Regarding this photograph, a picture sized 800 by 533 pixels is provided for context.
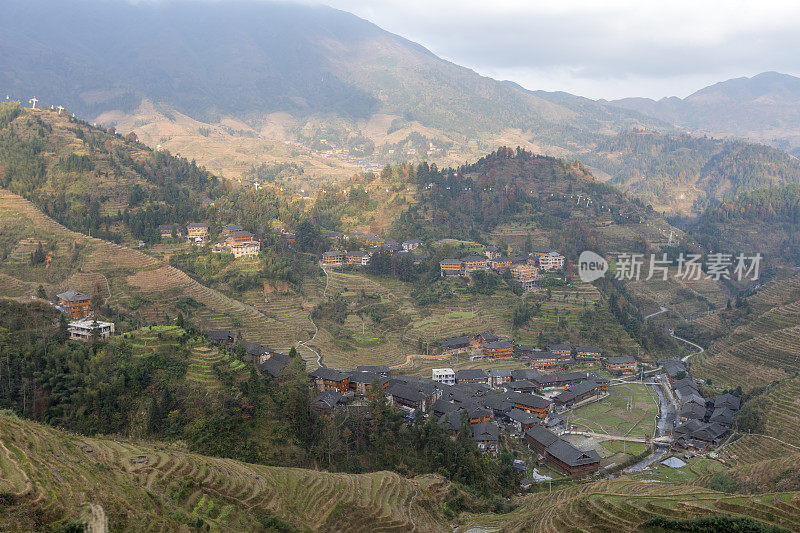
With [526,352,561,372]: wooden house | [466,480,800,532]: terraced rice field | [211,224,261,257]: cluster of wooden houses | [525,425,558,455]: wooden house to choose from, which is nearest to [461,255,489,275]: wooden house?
[526,352,561,372]: wooden house

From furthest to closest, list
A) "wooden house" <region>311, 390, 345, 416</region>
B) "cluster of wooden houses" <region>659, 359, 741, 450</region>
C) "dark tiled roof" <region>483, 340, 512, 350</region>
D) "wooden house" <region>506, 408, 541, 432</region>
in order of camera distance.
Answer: "dark tiled roof" <region>483, 340, 512, 350</region> < "wooden house" <region>506, 408, 541, 432</region> < "cluster of wooden houses" <region>659, 359, 741, 450</region> < "wooden house" <region>311, 390, 345, 416</region>

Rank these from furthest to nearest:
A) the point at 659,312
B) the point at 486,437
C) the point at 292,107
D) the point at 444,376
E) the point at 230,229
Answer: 1. the point at 292,107
2. the point at 659,312
3. the point at 230,229
4. the point at 444,376
5. the point at 486,437

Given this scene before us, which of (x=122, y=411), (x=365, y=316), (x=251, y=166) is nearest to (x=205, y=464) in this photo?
(x=122, y=411)

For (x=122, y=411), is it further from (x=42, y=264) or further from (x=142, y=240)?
(x=142, y=240)

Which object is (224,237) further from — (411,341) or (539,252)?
(539,252)

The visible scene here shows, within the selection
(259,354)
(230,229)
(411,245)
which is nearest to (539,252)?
(411,245)

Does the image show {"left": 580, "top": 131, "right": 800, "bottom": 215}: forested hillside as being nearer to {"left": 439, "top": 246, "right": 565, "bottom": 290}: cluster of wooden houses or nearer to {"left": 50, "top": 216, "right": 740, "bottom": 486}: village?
Result: {"left": 439, "top": 246, "right": 565, "bottom": 290}: cluster of wooden houses
